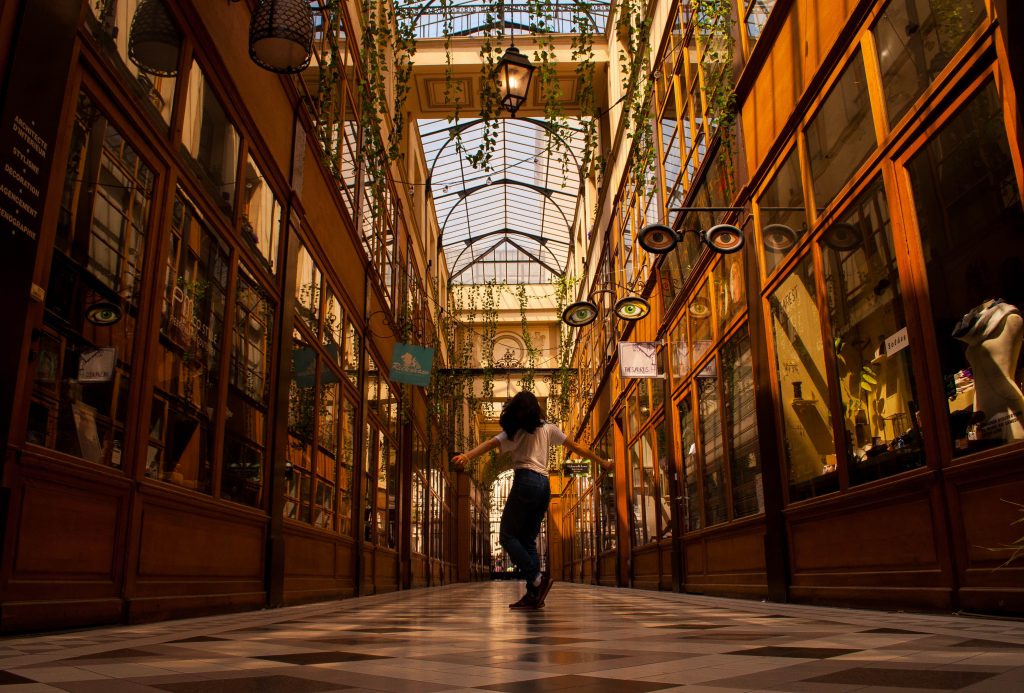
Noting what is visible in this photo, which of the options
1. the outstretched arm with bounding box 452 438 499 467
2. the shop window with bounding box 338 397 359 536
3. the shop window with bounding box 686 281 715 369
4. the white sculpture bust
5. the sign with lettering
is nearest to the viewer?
the sign with lettering

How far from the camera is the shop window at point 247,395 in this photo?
562 centimetres

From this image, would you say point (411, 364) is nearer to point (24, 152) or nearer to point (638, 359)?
point (638, 359)

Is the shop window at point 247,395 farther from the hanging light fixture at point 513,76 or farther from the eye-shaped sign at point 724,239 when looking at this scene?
the eye-shaped sign at point 724,239

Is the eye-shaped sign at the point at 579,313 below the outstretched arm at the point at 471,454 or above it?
above

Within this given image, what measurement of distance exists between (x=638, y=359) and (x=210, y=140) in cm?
683

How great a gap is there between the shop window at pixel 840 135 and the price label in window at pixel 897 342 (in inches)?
46.9

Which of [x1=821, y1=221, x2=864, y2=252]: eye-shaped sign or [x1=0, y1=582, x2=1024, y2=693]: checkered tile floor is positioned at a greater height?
[x1=821, y1=221, x2=864, y2=252]: eye-shaped sign

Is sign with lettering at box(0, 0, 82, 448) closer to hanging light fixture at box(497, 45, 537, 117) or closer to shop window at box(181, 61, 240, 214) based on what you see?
shop window at box(181, 61, 240, 214)

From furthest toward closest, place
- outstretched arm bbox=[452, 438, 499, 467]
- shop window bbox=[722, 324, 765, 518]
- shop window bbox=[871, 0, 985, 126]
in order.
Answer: shop window bbox=[722, 324, 765, 518] → outstretched arm bbox=[452, 438, 499, 467] → shop window bbox=[871, 0, 985, 126]

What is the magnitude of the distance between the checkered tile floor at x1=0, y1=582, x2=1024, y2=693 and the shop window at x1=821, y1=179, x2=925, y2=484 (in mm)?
1125

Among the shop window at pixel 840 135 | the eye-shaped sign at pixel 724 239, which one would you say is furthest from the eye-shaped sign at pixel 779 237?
the shop window at pixel 840 135

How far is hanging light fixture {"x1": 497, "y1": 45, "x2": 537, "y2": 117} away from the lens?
7.39 m

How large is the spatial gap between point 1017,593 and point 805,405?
8.81 ft

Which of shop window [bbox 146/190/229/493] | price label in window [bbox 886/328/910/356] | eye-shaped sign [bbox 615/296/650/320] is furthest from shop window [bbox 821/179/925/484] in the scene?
eye-shaped sign [bbox 615/296/650/320]
